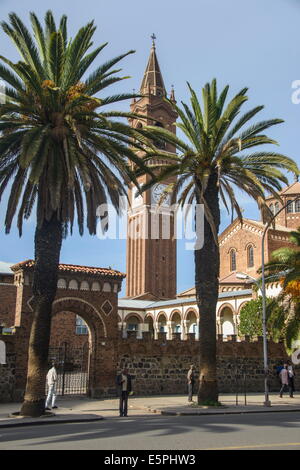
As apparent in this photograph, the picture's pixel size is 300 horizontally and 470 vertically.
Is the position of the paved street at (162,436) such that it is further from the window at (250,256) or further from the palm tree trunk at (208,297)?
the window at (250,256)

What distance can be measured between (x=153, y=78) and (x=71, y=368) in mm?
48732

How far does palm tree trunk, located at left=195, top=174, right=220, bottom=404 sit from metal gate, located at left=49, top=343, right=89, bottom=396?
24.4ft

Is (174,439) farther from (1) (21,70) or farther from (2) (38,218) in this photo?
(1) (21,70)

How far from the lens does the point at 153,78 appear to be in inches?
2815

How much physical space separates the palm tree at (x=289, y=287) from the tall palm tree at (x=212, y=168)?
22.3 ft

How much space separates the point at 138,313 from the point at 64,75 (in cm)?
4482

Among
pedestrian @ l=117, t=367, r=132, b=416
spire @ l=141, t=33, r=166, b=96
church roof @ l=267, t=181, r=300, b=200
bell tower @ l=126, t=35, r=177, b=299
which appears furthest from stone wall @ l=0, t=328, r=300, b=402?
spire @ l=141, t=33, r=166, b=96

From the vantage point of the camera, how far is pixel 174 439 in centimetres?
1036

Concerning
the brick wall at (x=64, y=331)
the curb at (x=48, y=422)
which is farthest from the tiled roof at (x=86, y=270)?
the brick wall at (x=64, y=331)

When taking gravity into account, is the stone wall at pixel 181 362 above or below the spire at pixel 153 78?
below

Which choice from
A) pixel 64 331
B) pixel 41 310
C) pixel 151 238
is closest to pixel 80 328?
pixel 64 331

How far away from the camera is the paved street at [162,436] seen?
9602mm

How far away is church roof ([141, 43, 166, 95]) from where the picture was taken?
232ft
